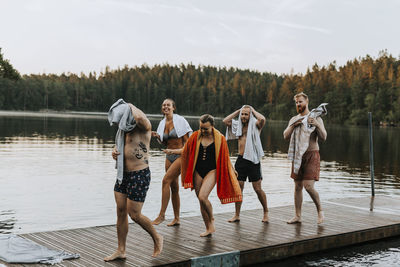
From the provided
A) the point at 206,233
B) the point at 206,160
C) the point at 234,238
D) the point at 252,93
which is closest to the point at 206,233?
the point at 206,233

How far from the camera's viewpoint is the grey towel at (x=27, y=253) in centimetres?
596

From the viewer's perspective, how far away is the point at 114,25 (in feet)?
332

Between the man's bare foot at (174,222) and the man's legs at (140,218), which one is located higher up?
the man's legs at (140,218)

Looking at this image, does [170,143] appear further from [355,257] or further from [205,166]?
[355,257]

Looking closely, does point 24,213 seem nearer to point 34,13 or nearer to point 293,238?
point 293,238

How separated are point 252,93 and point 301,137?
159 m

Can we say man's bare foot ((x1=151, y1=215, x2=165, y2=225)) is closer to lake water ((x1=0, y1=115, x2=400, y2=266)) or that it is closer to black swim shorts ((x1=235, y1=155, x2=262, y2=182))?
black swim shorts ((x1=235, y1=155, x2=262, y2=182))

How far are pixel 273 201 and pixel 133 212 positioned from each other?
10039 millimetres

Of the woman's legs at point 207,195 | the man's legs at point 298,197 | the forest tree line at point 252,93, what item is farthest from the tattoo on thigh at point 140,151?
the forest tree line at point 252,93

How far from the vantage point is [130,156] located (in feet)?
19.4

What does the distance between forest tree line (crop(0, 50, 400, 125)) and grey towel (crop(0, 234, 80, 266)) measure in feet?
328

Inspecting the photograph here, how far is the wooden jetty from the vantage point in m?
6.48

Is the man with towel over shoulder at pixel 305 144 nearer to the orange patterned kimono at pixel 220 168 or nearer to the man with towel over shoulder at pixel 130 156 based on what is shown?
Answer: the orange patterned kimono at pixel 220 168

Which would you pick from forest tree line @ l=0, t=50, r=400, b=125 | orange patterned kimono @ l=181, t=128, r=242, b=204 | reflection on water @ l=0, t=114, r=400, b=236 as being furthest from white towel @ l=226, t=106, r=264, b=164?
forest tree line @ l=0, t=50, r=400, b=125
